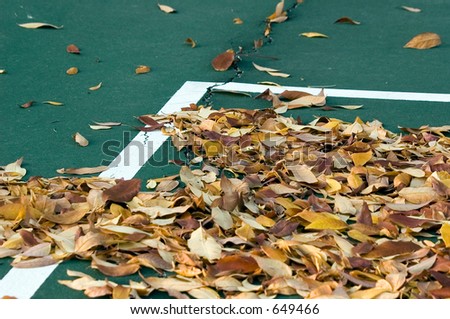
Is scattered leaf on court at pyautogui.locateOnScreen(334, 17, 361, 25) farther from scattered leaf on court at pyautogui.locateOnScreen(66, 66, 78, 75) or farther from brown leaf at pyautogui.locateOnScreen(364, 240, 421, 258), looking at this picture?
brown leaf at pyautogui.locateOnScreen(364, 240, 421, 258)

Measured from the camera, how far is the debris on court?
10.9 feet

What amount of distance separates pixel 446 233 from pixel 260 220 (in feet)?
2.58

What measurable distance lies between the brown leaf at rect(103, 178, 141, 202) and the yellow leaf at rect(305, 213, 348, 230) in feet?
2.77

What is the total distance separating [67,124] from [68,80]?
802mm

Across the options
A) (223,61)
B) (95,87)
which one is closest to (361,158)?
(223,61)

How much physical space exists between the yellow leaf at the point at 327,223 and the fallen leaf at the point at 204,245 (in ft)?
1.42

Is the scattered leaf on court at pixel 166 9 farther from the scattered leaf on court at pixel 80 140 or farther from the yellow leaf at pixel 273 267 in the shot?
the yellow leaf at pixel 273 267

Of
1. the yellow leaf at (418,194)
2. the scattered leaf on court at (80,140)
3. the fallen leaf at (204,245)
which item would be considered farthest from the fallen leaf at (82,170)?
the yellow leaf at (418,194)

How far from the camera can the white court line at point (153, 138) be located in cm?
340

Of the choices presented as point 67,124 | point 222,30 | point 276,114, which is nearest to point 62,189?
point 67,124

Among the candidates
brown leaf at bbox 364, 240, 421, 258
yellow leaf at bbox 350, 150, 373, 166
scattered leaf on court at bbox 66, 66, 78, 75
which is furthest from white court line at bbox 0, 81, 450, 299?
brown leaf at bbox 364, 240, 421, 258

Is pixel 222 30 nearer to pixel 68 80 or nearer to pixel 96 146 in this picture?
pixel 68 80

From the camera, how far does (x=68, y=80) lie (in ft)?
19.1

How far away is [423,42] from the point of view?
21.1 ft
